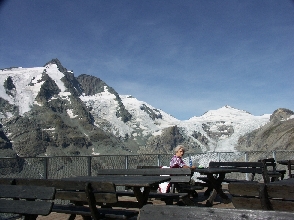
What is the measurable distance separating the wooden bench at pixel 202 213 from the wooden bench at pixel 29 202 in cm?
149

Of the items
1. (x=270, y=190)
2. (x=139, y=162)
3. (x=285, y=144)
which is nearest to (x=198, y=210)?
(x=270, y=190)

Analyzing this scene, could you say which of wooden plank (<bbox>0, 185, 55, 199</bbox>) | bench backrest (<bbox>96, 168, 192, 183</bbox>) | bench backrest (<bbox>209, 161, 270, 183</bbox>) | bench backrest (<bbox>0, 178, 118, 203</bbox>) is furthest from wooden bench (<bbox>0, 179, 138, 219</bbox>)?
bench backrest (<bbox>209, 161, 270, 183</bbox>)

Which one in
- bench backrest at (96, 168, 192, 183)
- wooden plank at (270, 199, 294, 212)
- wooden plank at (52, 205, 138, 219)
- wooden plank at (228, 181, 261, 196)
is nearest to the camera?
wooden plank at (270, 199, 294, 212)

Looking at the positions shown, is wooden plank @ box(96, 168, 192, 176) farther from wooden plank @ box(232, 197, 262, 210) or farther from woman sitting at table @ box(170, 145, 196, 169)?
wooden plank @ box(232, 197, 262, 210)

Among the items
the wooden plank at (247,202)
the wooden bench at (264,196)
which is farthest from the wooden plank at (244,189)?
the wooden plank at (247,202)

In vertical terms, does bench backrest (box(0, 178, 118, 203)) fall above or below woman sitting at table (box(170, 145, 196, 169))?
below

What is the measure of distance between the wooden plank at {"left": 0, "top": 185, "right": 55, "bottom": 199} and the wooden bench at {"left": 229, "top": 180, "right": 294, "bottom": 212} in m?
2.14

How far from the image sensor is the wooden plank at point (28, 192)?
3915 mm

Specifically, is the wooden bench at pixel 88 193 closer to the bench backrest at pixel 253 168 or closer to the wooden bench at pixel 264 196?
the wooden bench at pixel 264 196

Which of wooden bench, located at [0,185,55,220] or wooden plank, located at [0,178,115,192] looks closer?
wooden bench, located at [0,185,55,220]

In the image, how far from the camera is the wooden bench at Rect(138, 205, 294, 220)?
2.29 m

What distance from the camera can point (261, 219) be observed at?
231cm

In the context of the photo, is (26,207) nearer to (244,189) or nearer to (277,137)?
(244,189)

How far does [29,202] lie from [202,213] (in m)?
2.27
